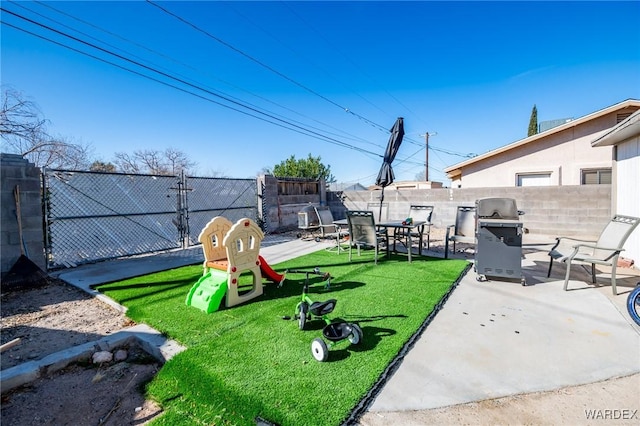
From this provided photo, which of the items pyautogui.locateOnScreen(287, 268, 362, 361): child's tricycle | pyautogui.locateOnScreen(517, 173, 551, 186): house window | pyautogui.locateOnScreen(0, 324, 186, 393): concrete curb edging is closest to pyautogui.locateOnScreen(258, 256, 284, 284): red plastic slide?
pyautogui.locateOnScreen(287, 268, 362, 361): child's tricycle

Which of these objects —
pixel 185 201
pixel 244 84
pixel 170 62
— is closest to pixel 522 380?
pixel 185 201

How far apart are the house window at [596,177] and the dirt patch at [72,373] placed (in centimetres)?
1376

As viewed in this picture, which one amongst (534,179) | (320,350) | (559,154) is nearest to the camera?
(320,350)

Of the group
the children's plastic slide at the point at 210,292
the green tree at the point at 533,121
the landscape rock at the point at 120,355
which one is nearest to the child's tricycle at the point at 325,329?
the children's plastic slide at the point at 210,292

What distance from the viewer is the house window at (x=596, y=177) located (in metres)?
9.73

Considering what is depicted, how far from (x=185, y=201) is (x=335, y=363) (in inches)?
253

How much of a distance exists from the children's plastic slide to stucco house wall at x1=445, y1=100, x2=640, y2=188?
12321 millimetres

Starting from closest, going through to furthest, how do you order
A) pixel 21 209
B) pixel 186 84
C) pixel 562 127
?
pixel 21 209 → pixel 186 84 → pixel 562 127

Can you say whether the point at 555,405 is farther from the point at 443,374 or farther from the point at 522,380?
the point at 443,374

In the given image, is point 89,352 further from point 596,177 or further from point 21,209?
point 596,177

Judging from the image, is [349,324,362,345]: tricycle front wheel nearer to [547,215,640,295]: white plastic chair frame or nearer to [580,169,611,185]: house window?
[547,215,640,295]: white plastic chair frame

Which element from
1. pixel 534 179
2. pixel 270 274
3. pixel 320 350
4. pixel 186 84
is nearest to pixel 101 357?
pixel 320 350

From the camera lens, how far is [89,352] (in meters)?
2.39

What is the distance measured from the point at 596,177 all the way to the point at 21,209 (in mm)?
15712
